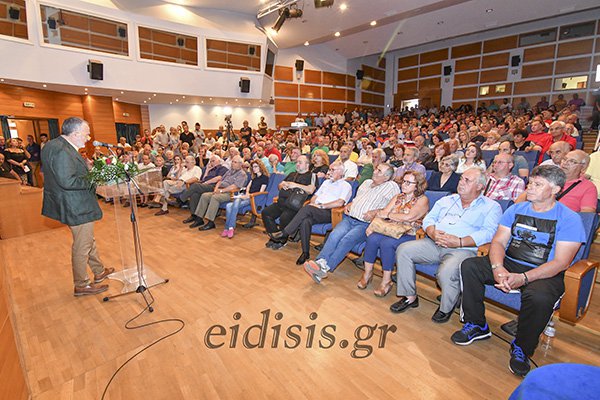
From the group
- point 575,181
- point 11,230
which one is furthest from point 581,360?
point 11,230

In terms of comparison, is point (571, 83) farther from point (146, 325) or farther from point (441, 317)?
point (146, 325)

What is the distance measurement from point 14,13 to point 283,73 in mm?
9303

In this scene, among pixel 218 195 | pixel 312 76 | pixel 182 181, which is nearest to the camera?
pixel 218 195

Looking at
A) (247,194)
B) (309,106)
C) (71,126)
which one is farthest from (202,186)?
(309,106)

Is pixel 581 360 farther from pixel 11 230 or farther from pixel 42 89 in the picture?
pixel 42 89

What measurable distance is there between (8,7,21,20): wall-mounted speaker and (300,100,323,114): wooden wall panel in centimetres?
1018

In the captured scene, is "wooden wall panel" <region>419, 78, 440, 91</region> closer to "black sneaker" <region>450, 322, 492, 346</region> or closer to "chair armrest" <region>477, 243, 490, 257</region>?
"chair armrest" <region>477, 243, 490, 257</region>

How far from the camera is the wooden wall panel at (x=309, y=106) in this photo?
15.1 metres

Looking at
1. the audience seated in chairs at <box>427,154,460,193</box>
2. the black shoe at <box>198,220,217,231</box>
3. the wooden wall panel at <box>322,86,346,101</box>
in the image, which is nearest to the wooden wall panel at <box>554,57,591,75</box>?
the wooden wall panel at <box>322,86,346,101</box>

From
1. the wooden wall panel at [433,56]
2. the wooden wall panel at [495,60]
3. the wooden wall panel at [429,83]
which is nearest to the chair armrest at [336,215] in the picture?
the wooden wall panel at [495,60]

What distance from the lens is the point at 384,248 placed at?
8.37 ft

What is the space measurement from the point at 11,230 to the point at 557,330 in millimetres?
6291

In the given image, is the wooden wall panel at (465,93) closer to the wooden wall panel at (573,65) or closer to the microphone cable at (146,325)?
the wooden wall panel at (573,65)

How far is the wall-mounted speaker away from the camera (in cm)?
721
